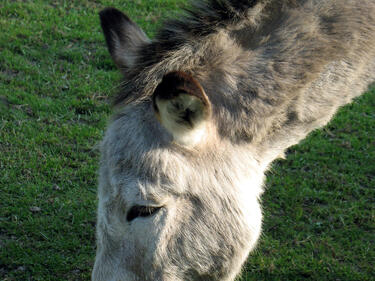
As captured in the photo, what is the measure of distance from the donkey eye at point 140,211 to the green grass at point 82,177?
142 cm

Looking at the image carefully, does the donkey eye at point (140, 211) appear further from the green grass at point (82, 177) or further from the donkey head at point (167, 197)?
the green grass at point (82, 177)

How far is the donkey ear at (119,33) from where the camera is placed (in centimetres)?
335

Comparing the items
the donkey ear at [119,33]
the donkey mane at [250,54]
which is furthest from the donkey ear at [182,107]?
the donkey ear at [119,33]

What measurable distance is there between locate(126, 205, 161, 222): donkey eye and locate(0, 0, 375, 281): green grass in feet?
4.66

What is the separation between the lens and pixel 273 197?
17.3ft

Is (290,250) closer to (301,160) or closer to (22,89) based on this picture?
(301,160)

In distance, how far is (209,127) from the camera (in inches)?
111

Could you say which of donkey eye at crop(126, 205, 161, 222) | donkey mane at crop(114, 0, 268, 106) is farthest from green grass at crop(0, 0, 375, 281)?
donkey eye at crop(126, 205, 161, 222)

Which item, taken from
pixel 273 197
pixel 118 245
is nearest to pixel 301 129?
pixel 118 245

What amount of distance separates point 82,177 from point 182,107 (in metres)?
2.91

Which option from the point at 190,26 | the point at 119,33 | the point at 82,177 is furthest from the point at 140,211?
the point at 82,177

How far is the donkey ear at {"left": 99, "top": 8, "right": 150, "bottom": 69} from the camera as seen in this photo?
335 centimetres

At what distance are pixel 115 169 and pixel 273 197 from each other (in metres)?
2.87

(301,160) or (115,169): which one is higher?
(115,169)
